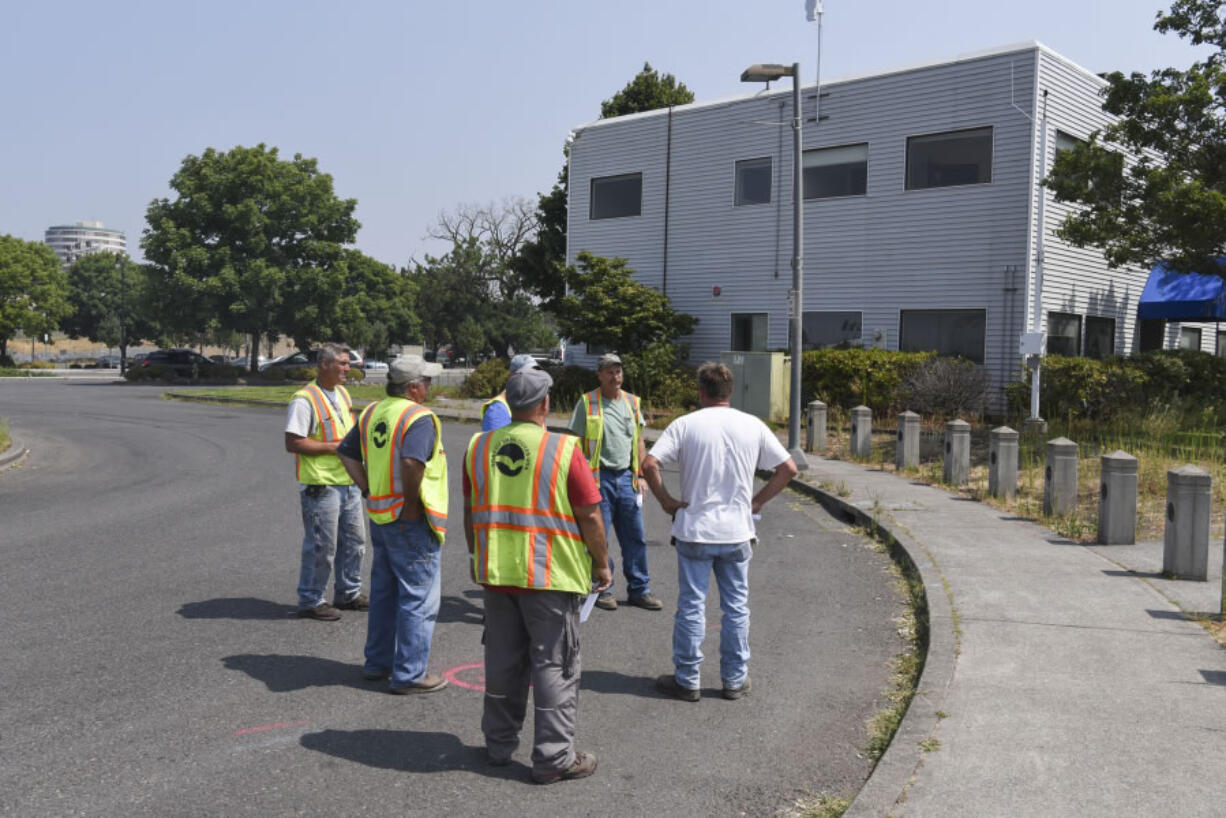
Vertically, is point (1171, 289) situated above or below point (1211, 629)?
above

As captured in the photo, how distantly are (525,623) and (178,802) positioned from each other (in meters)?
1.51

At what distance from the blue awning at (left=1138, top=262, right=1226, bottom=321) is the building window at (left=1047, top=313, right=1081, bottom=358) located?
4.73 feet

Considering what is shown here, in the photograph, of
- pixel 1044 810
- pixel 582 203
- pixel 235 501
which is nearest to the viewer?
pixel 1044 810

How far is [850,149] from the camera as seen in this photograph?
2277 centimetres

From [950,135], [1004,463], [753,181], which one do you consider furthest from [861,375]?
[1004,463]

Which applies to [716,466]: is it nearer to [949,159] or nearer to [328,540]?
[328,540]

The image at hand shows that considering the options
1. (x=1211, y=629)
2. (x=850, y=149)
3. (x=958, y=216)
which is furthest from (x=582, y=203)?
(x=1211, y=629)

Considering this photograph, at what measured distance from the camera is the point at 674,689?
214 inches

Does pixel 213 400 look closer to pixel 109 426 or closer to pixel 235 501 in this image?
pixel 109 426

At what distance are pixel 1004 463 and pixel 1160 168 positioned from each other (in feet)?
22.0

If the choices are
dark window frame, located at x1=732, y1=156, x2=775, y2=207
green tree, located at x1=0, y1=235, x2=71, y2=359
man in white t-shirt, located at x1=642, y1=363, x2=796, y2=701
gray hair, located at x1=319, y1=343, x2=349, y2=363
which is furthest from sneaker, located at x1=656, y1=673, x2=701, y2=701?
green tree, located at x1=0, y1=235, x2=71, y2=359

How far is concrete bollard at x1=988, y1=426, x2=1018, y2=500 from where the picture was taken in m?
11.9

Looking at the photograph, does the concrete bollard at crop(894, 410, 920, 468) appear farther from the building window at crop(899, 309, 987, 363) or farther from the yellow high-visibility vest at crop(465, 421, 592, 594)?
the yellow high-visibility vest at crop(465, 421, 592, 594)

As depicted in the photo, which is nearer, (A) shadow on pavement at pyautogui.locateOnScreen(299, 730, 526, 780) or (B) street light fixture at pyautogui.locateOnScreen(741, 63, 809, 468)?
(A) shadow on pavement at pyautogui.locateOnScreen(299, 730, 526, 780)
